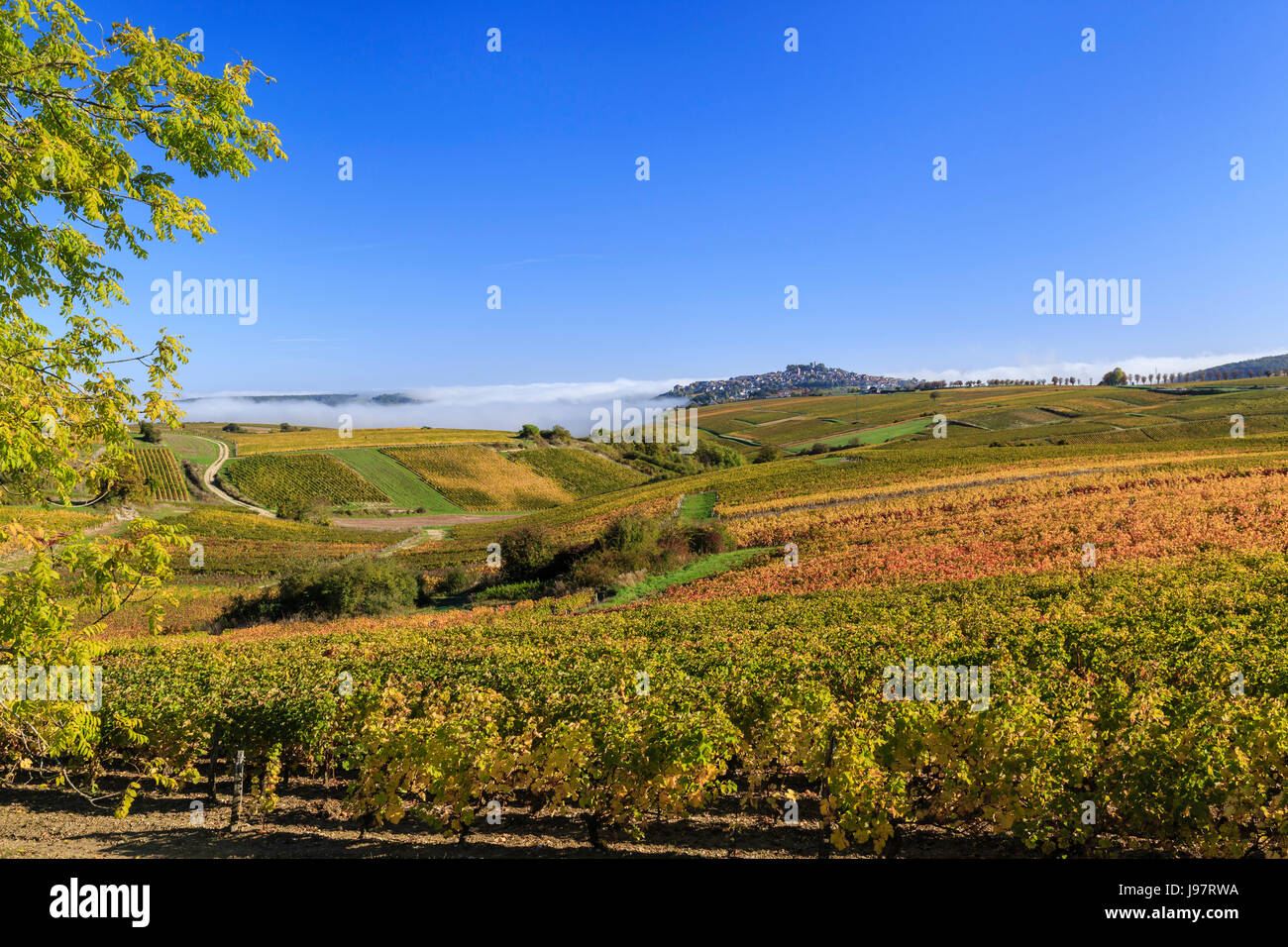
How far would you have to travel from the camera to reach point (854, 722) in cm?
982

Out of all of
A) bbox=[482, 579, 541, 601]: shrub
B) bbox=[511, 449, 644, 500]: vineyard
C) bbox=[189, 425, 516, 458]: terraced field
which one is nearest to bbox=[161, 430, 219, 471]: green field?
bbox=[189, 425, 516, 458]: terraced field

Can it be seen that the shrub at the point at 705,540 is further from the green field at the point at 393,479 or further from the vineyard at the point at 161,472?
the vineyard at the point at 161,472

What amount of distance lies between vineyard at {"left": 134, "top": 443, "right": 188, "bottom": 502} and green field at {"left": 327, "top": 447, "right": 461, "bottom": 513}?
27.9m

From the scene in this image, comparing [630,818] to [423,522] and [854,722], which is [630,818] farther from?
[423,522]

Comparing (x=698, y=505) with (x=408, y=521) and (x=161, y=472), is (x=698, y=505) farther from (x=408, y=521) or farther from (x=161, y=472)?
(x=161, y=472)

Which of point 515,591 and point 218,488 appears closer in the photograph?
point 515,591

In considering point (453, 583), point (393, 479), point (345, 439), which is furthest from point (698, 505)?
point (345, 439)

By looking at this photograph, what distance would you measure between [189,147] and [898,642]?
54.8ft

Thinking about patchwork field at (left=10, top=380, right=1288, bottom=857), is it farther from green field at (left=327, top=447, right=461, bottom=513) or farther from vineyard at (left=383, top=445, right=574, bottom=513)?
vineyard at (left=383, top=445, right=574, bottom=513)

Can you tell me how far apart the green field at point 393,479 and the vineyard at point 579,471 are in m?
24.9

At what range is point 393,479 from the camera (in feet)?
429

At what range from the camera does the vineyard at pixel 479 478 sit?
407 ft

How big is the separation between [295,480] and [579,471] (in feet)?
181
